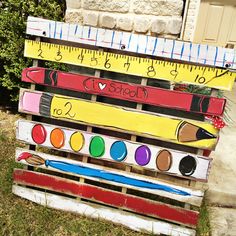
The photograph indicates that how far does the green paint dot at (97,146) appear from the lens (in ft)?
8.31

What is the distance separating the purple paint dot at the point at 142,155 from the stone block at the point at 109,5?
2131mm

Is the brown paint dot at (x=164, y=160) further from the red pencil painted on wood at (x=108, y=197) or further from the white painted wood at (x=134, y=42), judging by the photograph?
the white painted wood at (x=134, y=42)

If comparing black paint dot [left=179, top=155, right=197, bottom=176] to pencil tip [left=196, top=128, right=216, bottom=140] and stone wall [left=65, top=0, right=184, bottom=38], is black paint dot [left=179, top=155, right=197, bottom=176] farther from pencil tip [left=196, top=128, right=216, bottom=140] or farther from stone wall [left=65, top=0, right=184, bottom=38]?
stone wall [left=65, top=0, right=184, bottom=38]

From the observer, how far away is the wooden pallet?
7.76 feet

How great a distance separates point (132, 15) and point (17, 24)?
4.56 feet

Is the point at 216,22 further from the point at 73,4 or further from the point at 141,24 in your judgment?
the point at 73,4

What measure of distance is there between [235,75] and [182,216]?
107 centimetres

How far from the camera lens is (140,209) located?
2.60m

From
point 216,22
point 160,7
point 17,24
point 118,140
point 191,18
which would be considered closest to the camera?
point 118,140

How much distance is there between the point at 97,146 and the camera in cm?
255

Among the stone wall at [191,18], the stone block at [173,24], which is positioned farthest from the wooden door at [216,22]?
the stone block at [173,24]

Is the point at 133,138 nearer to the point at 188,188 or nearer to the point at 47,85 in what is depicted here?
the point at 188,188

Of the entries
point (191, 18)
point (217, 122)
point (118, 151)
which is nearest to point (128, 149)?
point (118, 151)

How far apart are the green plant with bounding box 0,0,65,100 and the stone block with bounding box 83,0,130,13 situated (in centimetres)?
40
